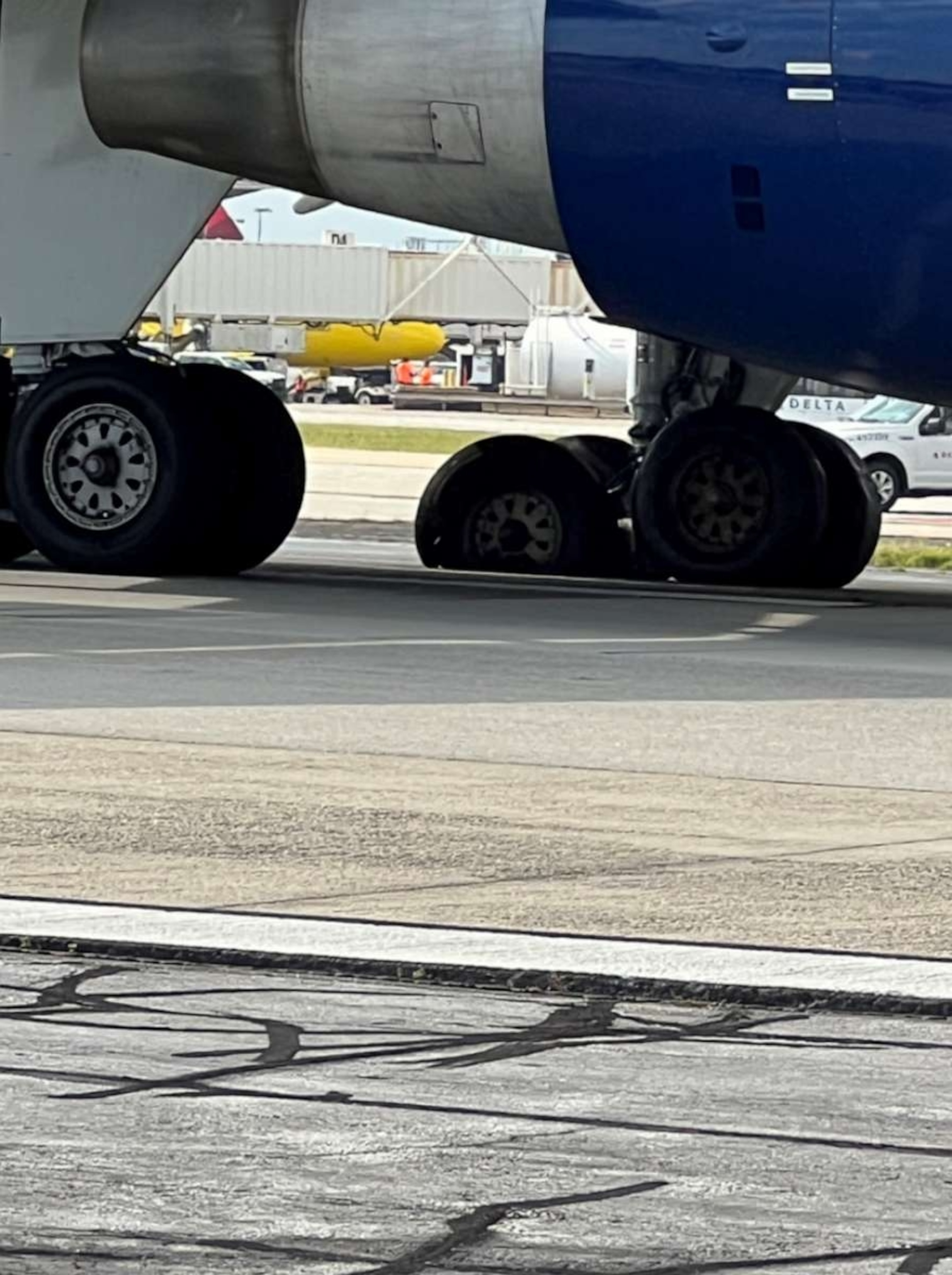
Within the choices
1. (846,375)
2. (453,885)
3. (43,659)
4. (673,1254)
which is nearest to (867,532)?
(846,375)

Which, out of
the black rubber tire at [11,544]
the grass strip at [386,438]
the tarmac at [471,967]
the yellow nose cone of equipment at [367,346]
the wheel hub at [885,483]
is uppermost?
the yellow nose cone of equipment at [367,346]

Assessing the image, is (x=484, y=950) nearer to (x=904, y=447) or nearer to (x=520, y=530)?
(x=520, y=530)

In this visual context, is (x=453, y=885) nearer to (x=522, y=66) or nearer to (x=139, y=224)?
(x=522, y=66)

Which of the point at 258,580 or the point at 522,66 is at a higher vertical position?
the point at 522,66

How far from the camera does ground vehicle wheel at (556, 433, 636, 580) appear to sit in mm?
21312

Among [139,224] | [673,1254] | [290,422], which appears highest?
[139,224]

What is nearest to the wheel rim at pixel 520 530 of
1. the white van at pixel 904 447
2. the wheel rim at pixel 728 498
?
the wheel rim at pixel 728 498

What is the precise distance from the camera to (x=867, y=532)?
2089cm

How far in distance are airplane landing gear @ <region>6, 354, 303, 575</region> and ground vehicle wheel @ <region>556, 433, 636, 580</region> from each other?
3373mm

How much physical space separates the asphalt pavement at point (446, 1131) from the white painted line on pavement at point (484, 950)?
170 millimetres

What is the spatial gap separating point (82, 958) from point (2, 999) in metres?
0.52

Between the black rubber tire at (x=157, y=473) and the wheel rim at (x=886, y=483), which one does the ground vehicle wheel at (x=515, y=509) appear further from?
the wheel rim at (x=886, y=483)

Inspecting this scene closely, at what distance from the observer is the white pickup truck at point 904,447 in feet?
139

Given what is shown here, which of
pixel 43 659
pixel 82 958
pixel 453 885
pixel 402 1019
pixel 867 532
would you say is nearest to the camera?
pixel 402 1019
